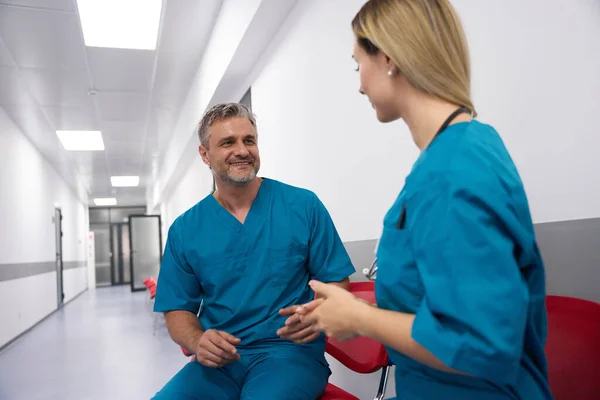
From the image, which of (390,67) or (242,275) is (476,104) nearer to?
Result: (390,67)

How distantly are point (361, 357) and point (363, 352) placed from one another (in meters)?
0.02

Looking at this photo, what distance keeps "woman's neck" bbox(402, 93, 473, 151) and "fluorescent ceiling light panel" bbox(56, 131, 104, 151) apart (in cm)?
656

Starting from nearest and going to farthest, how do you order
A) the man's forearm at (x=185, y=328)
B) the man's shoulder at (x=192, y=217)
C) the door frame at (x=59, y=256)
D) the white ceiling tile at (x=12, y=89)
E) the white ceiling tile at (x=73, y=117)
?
the man's forearm at (x=185, y=328) → the man's shoulder at (x=192, y=217) → the white ceiling tile at (x=12, y=89) → the white ceiling tile at (x=73, y=117) → the door frame at (x=59, y=256)

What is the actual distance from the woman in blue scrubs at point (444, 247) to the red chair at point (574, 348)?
0.14 m

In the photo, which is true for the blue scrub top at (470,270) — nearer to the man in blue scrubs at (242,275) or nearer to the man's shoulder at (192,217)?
the man in blue scrubs at (242,275)

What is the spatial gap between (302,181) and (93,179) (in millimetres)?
8964

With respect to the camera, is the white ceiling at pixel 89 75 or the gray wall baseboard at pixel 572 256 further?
the white ceiling at pixel 89 75

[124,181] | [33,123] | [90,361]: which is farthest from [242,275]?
[124,181]

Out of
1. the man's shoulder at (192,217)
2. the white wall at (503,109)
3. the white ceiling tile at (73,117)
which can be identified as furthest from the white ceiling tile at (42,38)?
the man's shoulder at (192,217)

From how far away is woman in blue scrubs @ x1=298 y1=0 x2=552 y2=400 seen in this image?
23.6 inches

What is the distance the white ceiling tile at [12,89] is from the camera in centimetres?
424

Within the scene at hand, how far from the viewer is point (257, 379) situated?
50.0 inches

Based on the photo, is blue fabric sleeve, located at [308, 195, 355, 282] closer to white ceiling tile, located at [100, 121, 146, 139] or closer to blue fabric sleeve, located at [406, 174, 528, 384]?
blue fabric sleeve, located at [406, 174, 528, 384]

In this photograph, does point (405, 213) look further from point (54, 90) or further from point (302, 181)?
point (54, 90)
